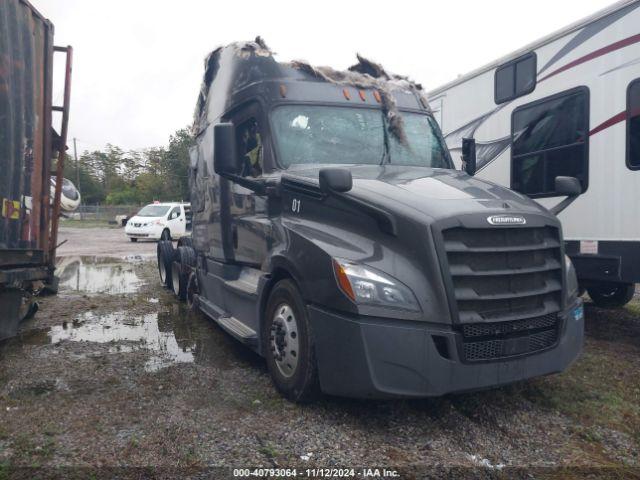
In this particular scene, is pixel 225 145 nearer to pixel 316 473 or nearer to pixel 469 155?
pixel 469 155

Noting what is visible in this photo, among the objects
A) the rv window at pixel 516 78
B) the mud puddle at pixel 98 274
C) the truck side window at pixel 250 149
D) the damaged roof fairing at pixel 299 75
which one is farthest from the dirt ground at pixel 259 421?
the mud puddle at pixel 98 274

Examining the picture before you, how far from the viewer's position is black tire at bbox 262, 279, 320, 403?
3910mm

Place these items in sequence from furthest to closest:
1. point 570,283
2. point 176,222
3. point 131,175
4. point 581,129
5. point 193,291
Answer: point 131,175 < point 176,222 < point 193,291 < point 581,129 < point 570,283

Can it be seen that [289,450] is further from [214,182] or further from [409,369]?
[214,182]

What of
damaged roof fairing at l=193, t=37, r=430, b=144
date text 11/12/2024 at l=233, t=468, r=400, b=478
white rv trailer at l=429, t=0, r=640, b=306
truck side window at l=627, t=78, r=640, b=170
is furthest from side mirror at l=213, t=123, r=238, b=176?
truck side window at l=627, t=78, r=640, b=170

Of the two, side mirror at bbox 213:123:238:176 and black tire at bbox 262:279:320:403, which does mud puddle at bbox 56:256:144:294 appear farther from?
black tire at bbox 262:279:320:403

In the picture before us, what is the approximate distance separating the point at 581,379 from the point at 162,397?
3553 mm

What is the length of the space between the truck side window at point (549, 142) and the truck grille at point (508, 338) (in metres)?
2.64

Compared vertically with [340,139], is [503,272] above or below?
below

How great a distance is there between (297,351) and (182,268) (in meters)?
4.85

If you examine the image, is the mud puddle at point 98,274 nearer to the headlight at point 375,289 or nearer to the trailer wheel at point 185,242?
the trailer wheel at point 185,242

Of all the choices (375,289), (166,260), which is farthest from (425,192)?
(166,260)

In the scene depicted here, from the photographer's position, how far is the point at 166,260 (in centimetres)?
970

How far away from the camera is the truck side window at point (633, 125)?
533cm
